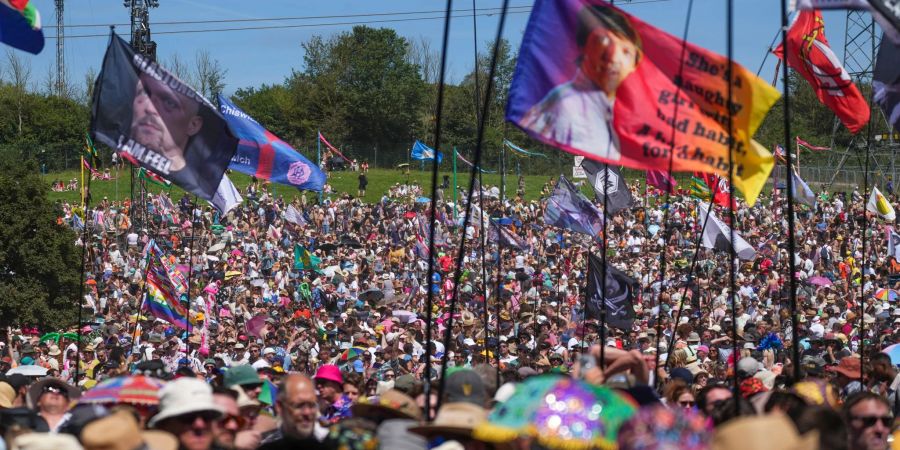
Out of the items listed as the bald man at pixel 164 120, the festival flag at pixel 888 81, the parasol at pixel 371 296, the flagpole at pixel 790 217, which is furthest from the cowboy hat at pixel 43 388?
the parasol at pixel 371 296

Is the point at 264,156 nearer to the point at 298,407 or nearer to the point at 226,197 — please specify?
the point at 226,197

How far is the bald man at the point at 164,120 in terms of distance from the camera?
1060 centimetres

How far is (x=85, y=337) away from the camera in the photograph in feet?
68.8

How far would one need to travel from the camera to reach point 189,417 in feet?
18.4

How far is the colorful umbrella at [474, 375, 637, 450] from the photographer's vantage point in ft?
14.8

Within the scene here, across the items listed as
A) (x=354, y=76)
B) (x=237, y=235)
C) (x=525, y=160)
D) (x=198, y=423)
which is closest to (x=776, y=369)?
(x=198, y=423)

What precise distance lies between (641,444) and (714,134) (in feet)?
13.6

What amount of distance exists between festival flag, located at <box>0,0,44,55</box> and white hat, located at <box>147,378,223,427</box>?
15.7 ft

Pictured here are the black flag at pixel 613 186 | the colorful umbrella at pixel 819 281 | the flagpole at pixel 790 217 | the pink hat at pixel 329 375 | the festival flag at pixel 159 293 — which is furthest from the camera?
the colorful umbrella at pixel 819 281

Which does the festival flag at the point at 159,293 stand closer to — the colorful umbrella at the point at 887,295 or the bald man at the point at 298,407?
the bald man at the point at 298,407

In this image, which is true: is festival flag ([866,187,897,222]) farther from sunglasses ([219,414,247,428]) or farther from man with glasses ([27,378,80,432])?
sunglasses ([219,414,247,428])

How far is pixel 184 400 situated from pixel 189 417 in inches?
3.1

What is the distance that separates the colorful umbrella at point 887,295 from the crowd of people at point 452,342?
0.23 feet

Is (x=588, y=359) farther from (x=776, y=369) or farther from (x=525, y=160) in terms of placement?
(x=525, y=160)
